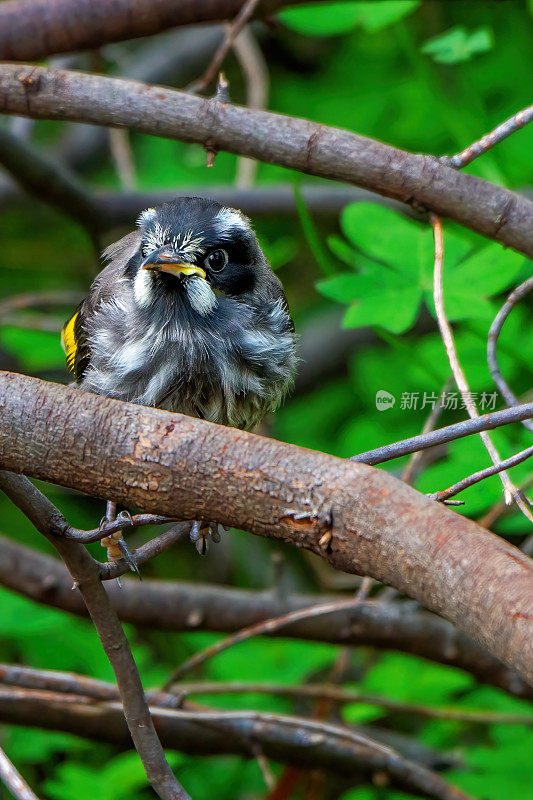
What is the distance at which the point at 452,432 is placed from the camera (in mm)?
1594

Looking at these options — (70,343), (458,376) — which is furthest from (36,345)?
(458,376)

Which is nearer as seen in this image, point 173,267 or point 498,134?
point 498,134

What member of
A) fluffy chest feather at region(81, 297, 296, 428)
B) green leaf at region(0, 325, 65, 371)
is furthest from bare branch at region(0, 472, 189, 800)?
green leaf at region(0, 325, 65, 371)

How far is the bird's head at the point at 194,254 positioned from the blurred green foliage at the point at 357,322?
0.27 metres

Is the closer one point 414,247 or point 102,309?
point 102,309

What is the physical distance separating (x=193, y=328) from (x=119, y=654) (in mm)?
1039

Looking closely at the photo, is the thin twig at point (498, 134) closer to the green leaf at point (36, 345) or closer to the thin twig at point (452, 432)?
the thin twig at point (452, 432)

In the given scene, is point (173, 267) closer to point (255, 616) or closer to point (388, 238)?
point (388, 238)

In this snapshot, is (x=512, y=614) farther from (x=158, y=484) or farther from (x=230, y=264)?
(x=230, y=264)

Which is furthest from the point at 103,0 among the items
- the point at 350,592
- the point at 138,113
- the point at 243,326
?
the point at 350,592

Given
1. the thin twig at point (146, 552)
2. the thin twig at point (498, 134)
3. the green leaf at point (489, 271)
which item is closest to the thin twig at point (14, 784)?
the thin twig at point (146, 552)

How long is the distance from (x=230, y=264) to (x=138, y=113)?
0.54 metres

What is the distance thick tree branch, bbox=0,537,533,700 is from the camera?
340 centimetres

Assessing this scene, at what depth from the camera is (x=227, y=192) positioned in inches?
182
